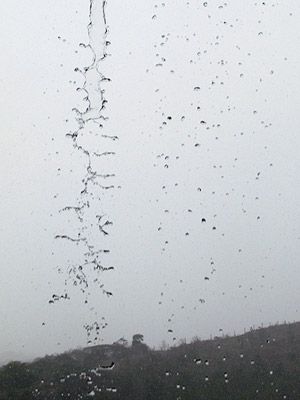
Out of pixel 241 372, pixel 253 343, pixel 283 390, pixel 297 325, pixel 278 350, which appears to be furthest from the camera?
pixel 297 325

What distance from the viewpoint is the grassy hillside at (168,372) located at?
13.3m

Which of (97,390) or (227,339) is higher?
(227,339)

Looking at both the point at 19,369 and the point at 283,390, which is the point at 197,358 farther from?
the point at 19,369

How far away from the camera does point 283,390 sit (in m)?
13.3

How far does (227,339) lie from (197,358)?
7.29ft

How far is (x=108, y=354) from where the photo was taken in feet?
53.0

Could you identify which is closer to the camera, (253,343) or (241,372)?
(241,372)

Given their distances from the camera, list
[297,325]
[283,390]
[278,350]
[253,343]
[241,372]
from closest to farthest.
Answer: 1. [283,390]
2. [241,372]
3. [278,350]
4. [253,343]
5. [297,325]

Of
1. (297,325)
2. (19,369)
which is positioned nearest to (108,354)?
(19,369)

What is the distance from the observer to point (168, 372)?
14828 millimetres

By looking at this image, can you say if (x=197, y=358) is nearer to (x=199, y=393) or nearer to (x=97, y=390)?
(x=199, y=393)

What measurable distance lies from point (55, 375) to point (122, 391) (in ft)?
8.48

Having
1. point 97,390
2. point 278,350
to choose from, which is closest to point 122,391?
point 97,390

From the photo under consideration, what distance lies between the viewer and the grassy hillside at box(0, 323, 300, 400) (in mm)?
13344
